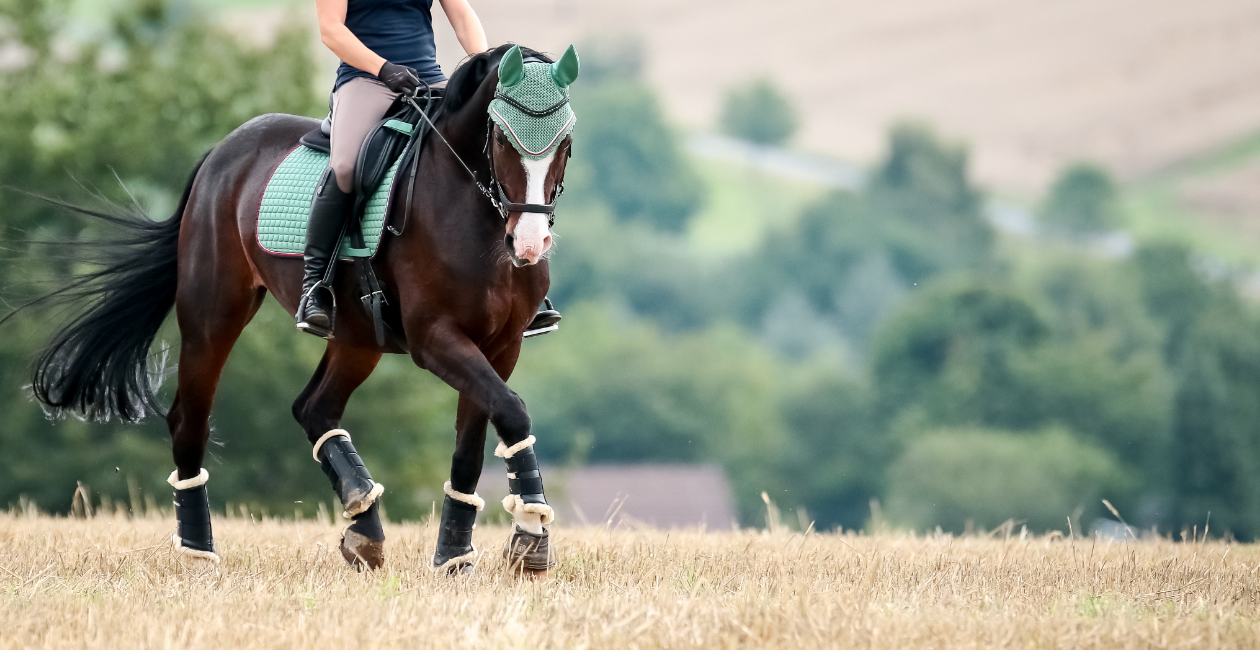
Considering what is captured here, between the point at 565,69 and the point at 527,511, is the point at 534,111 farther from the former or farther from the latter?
the point at 527,511

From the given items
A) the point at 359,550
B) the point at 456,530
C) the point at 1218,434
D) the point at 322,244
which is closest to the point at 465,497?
the point at 456,530

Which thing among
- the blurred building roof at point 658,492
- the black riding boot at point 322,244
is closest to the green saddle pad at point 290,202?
the black riding boot at point 322,244

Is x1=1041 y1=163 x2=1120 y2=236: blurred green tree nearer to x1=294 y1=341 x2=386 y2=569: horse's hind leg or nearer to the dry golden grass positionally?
the dry golden grass

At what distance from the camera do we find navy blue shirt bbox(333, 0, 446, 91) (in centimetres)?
664

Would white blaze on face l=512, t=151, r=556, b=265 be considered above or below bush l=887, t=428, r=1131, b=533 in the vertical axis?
above

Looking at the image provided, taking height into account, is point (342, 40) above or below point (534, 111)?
above

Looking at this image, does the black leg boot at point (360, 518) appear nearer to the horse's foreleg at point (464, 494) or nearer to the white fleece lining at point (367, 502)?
the white fleece lining at point (367, 502)

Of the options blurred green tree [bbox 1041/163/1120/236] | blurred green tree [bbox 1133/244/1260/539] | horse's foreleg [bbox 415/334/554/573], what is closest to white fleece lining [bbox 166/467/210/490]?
horse's foreleg [bbox 415/334/554/573]

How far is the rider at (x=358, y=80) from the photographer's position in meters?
6.33

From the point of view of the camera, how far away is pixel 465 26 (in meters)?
6.88

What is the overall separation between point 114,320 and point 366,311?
2.16 metres

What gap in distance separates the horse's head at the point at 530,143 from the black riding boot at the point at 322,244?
1.05 metres

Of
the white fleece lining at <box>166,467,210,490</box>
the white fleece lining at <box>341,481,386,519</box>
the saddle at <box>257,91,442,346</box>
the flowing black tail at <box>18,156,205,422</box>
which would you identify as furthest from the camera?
the flowing black tail at <box>18,156,205,422</box>

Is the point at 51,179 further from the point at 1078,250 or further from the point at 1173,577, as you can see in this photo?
the point at 1078,250
